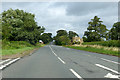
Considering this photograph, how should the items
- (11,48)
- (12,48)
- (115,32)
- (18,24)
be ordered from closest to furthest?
(11,48), (12,48), (18,24), (115,32)

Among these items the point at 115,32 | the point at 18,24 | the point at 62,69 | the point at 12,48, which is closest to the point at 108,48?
the point at 12,48

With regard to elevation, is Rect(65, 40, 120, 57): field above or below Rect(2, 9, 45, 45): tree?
below

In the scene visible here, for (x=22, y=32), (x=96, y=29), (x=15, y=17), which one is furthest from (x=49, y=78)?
(x=96, y=29)

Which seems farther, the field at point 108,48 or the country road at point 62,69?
the field at point 108,48

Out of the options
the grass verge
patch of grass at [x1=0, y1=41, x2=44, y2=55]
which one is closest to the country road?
the grass verge

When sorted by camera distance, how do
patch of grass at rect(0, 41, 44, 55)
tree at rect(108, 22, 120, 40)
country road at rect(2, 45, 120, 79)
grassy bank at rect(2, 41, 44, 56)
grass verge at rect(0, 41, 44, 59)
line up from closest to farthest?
1. country road at rect(2, 45, 120, 79)
2. grass verge at rect(0, 41, 44, 59)
3. grassy bank at rect(2, 41, 44, 56)
4. patch of grass at rect(0, 41, 44, 55)
5. tree at rect(108, 22, 120, 40)

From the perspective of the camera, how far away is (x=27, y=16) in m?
39.6

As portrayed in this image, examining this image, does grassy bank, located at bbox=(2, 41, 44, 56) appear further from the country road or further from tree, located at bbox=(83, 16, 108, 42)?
tree, located at bbox=(83, 16, 108, 42)

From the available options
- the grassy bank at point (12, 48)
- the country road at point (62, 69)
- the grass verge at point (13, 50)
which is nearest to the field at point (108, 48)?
the country road at point (62, 69)

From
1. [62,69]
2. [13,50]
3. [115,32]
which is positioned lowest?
[62,69]

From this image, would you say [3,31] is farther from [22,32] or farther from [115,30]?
[115,30]

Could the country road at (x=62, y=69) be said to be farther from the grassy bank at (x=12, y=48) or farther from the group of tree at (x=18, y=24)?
the group of tree at (x=18, y=24)

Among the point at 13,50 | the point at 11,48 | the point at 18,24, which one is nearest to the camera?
the point at 13,50

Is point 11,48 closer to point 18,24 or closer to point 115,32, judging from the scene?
point 18,24
